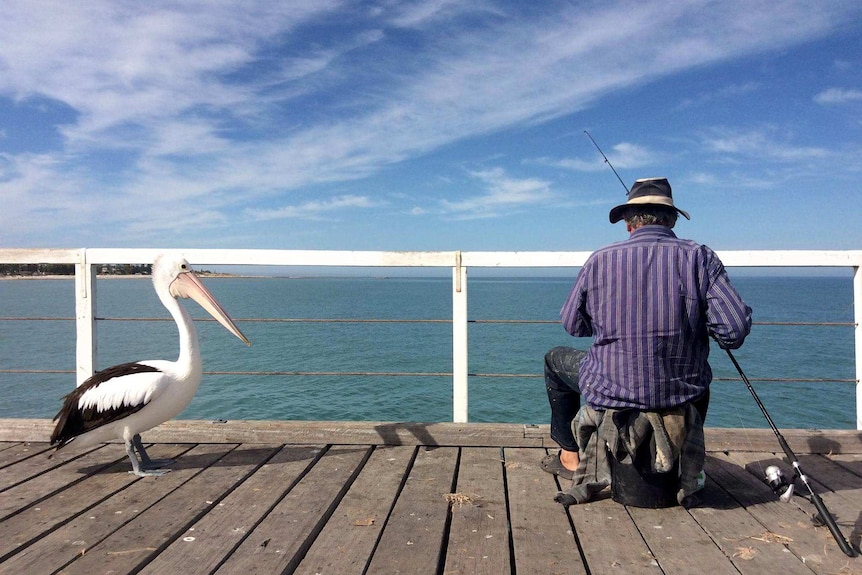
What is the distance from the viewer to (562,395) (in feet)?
10.1

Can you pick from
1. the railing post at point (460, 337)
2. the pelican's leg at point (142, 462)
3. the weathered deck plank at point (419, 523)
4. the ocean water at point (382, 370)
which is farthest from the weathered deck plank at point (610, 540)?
the ocean water at point (382, 370)

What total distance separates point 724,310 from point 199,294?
8.42 feet

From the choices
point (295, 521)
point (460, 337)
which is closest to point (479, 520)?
point (295, 521)

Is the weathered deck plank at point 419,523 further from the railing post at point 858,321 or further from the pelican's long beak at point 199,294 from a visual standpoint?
the railing post at point 858,321

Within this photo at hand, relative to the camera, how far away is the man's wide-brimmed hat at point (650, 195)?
2617 millimetres

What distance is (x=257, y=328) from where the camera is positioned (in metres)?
32.3

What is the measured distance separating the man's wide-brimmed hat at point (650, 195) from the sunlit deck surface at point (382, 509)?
1.32m

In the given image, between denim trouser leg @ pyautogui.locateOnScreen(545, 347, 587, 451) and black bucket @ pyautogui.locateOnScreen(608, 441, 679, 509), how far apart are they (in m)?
0.47

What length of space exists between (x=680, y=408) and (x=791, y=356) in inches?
1084

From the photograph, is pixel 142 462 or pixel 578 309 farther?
pixel 142 462

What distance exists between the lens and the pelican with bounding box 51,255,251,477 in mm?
2953

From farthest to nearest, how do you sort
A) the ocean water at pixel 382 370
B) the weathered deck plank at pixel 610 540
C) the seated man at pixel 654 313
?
the ocean water at pixel 382 370, the seated man at pixel 654 313, the weathered deck plank at pixel 610 540

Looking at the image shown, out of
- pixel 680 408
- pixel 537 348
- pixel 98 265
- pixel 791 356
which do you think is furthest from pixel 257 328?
pixel 680 408

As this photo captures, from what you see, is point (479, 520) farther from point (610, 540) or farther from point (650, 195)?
point (650, 195)
